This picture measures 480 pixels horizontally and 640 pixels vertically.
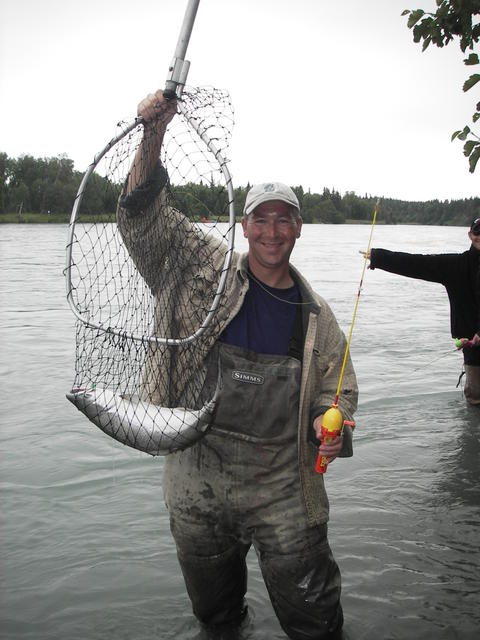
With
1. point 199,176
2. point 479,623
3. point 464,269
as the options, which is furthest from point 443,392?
point 199,176

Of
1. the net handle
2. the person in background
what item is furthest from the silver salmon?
the person in background

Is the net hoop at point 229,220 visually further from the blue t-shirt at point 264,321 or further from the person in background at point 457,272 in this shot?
the person in background at point 457,272

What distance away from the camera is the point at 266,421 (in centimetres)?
334

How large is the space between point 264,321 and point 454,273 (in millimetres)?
4627

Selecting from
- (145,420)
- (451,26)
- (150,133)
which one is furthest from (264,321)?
(451,26)

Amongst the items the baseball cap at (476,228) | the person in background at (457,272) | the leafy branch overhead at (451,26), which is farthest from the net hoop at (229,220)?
the baseball cap at (476,228)

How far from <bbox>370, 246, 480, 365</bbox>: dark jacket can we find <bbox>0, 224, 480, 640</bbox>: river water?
139 centimetres

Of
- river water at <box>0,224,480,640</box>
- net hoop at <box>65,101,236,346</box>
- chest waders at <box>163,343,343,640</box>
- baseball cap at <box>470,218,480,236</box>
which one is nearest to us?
net hoop at <box>65,101,236,346</box>

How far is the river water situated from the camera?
456 cm

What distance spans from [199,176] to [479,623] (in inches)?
131

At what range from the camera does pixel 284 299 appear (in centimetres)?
346

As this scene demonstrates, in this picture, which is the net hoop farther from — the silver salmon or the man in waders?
the silver salmon

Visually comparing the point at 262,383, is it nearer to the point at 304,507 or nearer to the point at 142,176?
the point at 304,507

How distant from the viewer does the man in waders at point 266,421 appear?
332cm
